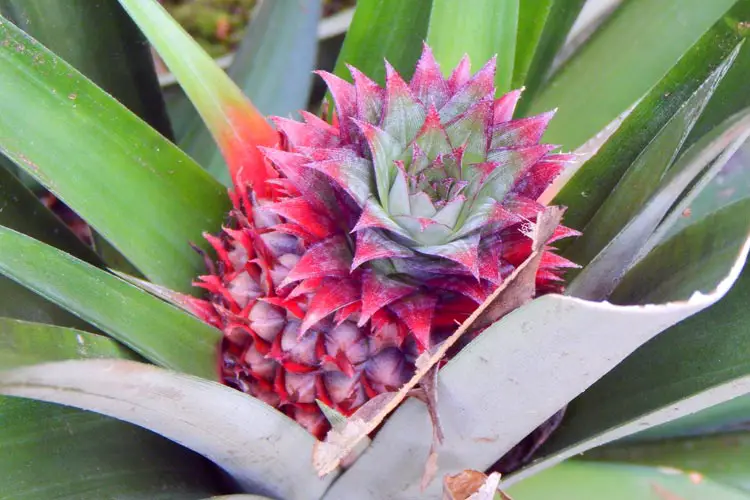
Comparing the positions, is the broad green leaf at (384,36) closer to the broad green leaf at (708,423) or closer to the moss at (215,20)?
the broad green leaf at (708,423)

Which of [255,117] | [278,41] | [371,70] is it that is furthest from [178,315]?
[278,41]

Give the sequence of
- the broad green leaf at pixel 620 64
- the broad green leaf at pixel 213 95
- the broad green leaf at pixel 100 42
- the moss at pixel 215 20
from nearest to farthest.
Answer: the broad green leaf at pixel 213 95 → the broad green leaf at pixel 100 42 → the broad green leaf at pixel 620 64 → the moss at pixel 215 20

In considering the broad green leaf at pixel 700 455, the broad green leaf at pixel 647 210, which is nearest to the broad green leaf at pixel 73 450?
the broad green leaf at pixel 647 210

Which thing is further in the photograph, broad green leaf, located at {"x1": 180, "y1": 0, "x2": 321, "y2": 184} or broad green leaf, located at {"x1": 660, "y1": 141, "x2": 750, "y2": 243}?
broad green leaf, located at {"x1": 180, "y1": 0, "x2": 321, "y2": 184}

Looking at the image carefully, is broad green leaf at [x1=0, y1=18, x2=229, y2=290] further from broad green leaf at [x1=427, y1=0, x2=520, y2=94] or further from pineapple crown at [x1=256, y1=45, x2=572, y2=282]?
broad green leaf at [x1=427, y1=0, x2=520, y2=94]

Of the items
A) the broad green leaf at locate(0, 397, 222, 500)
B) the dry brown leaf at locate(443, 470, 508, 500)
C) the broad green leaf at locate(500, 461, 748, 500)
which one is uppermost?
the dry brown leaf at locate(443, 470, 508, 500)

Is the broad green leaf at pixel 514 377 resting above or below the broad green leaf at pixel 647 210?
below

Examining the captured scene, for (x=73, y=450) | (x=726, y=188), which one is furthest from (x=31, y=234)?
(x=726, y=188)

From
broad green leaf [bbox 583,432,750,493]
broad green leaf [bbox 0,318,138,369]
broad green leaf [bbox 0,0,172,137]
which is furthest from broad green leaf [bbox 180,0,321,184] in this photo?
broad green leaf [bbox 583,432,750,493]
